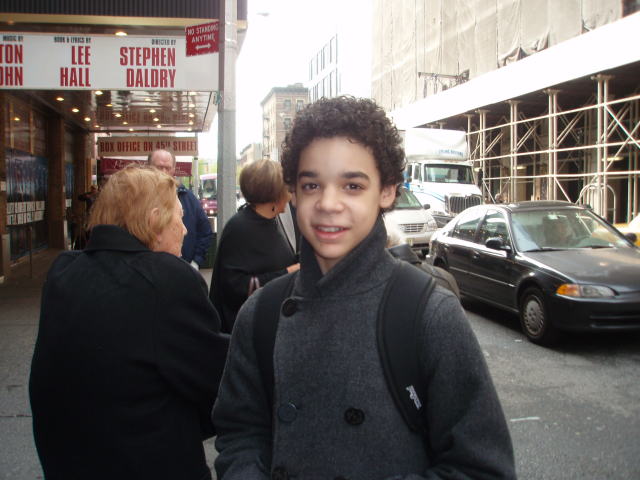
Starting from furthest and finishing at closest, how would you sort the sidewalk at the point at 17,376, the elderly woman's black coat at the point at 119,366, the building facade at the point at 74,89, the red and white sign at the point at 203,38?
the building facade at the point at 74,89 < the red and white sign at the point at 203,38 < the sidewalk at the point at 17,376 < the elderly woman's black coat at the point at 119,366

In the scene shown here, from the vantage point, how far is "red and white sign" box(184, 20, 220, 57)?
6961mm

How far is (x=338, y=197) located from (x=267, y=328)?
1.26 feet

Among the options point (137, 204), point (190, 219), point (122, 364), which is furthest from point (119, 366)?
point (190, 219)

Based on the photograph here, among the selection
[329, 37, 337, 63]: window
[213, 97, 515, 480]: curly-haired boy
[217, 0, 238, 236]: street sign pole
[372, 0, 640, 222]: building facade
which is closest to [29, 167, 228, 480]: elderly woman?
[213, 97, 515, 480]: curly-haired boy

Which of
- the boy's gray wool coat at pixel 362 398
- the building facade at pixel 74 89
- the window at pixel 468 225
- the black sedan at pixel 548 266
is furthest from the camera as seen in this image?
the window at pixel 468 225

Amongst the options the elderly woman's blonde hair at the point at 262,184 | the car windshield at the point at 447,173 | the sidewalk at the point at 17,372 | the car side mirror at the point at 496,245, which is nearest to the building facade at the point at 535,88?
the car windshield at the point at 447,173

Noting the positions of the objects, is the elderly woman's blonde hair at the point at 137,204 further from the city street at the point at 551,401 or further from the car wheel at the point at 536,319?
the car wheel at the point at 536,319

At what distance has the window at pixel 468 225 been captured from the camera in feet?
30.1

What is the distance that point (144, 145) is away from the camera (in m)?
19.5

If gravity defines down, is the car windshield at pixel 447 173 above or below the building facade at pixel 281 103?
below

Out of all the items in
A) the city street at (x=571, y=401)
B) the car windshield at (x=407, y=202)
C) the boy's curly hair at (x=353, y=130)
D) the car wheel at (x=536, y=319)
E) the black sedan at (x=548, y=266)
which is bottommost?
the city street at (x=571, y=401)

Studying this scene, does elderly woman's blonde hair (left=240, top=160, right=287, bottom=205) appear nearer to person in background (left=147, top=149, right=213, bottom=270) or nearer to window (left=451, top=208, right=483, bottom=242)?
person in background (left=147, top=149, right=213, bottom=270)

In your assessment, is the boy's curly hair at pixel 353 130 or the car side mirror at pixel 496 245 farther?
the car side mirror at pixel 496 245

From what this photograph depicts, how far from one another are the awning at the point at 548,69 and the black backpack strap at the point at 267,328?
14545 mm
